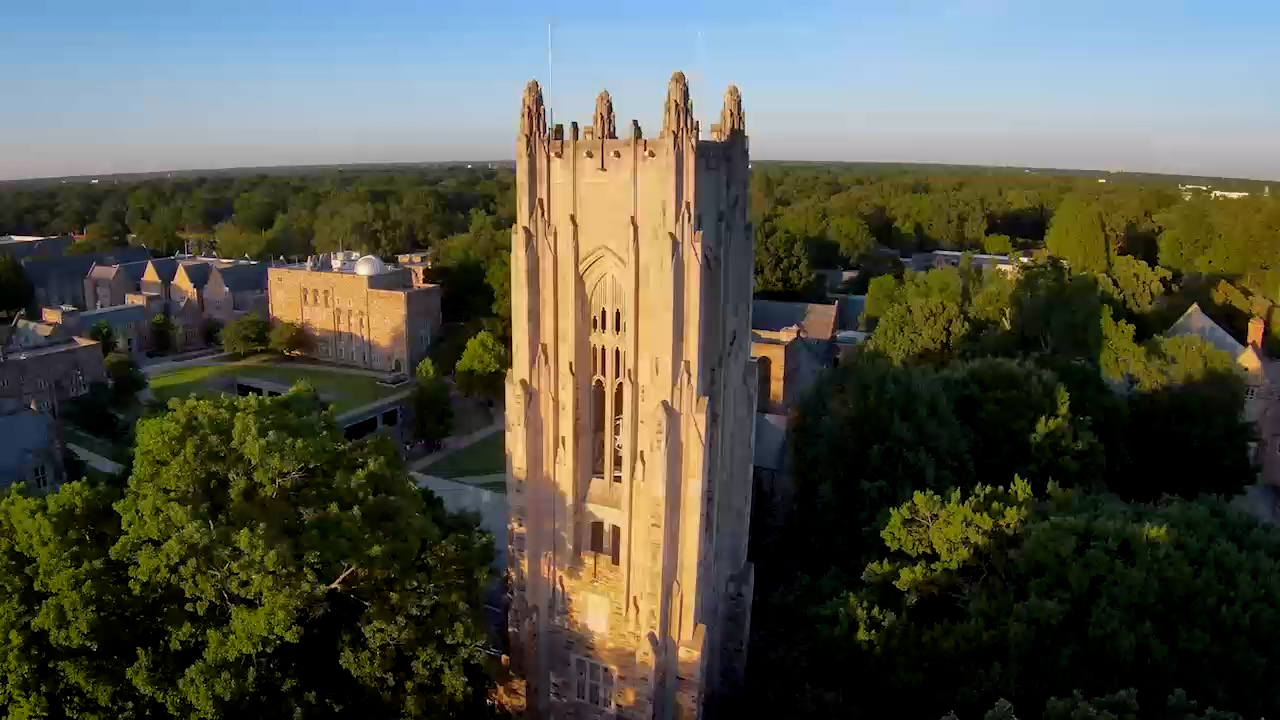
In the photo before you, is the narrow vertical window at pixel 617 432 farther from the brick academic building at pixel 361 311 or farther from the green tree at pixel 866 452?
the brick academic building at pixel 361 311

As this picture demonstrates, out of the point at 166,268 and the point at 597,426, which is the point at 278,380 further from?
the point at 597,426


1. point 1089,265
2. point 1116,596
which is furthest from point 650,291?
point 1089,265

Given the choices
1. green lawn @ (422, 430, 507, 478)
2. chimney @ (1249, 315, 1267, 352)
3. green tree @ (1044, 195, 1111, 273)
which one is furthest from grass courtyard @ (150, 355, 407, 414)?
chimney @ (1249, 315, 1267, 352)

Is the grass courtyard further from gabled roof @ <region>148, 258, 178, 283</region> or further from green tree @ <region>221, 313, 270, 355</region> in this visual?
gabled roof @ <region>148, 258, 178, 283</region>

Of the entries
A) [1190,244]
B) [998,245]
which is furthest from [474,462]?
[998,245]

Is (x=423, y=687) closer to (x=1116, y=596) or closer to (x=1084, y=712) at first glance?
(x=1084, y=712)

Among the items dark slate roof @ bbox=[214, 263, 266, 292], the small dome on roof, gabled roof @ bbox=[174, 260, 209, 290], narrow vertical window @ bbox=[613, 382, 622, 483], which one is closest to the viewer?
narrow vertical window @ bbox=[613, 382, 622, 483]
